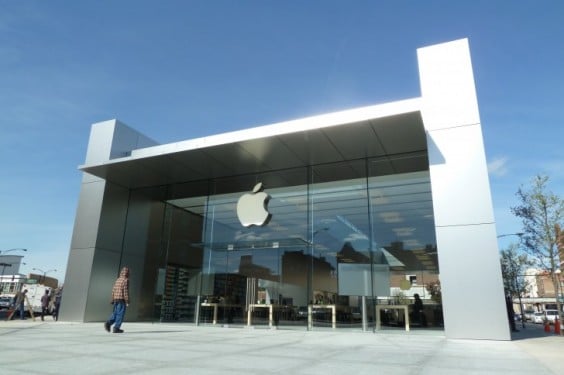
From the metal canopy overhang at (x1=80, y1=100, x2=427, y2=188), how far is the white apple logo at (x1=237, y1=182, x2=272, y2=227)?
961mm

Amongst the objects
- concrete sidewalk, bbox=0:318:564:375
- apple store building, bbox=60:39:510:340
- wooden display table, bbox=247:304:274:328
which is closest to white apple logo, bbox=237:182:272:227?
apple store building, bbox=60:39:510:340

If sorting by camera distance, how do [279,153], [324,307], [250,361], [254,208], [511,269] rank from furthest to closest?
[511,269]
[254,208]
[279,153]
[324,307]
[250,361]

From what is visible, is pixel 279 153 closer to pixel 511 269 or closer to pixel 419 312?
pixel 419 312

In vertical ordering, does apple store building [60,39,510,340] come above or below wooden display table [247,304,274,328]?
above

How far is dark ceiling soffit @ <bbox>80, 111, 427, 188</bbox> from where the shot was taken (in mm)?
10930

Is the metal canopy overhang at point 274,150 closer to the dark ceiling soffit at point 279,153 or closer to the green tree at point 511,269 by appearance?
the dark ceiling soffit at point 279,153

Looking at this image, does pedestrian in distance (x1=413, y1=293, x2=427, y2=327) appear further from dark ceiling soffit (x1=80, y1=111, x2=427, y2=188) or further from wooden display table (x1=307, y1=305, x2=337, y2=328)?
dark ceiling soffit (x1=80, y1=111, x2=427, y2=188)

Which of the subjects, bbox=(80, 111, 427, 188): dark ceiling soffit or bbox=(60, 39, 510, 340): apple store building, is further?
bbox=(80, 111, 427, 188): dark ceiling soffit

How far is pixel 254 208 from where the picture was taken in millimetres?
14789

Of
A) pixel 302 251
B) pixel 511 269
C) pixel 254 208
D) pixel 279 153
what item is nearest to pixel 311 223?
pixel 302 251

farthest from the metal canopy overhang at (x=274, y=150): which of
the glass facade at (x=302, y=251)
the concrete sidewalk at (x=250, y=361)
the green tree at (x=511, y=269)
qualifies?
the green tree at (x=511, y=269)

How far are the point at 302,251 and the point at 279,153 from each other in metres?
3.64

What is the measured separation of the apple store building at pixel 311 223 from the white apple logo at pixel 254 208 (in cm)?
6

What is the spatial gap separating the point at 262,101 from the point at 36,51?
22.9 feet
